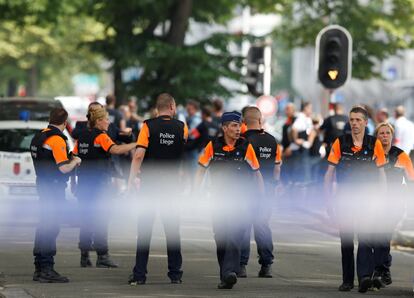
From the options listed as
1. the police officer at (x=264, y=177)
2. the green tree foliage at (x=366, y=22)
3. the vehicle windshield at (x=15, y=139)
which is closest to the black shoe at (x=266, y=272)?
the police officer at (x=264, y=177)

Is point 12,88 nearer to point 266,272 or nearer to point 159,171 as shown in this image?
point 266,272

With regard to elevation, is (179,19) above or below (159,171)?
above

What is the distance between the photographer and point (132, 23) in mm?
37562

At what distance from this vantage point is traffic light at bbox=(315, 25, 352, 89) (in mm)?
23953

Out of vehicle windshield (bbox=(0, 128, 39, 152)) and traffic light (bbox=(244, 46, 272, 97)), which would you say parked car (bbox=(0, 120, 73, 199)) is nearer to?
vehicle windshield (bbox=(0, 128, 39, 152))

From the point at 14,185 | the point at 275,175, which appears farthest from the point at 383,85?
the point at 275,175

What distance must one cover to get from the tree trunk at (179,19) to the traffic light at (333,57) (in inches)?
504

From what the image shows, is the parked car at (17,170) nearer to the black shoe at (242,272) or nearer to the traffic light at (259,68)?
the black shoe at (242,272)

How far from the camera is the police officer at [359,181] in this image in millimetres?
12836

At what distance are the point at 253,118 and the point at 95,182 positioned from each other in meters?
1.75

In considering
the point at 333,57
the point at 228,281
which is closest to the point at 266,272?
the point at 228,281

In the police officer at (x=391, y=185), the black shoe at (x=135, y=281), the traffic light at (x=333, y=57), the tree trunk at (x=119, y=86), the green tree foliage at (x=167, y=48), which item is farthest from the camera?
the tree trunk at (x=119, y=86)

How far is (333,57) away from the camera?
947 inches

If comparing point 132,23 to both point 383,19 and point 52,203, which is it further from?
point 52,203
